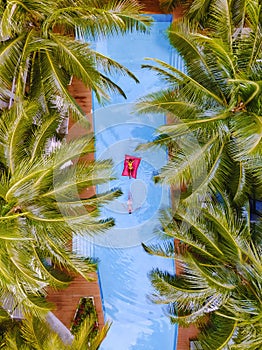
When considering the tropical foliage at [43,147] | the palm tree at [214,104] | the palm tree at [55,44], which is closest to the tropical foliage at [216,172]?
the palm tree at [214,104]

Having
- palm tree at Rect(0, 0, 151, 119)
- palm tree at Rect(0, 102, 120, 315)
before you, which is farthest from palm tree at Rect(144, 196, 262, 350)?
palm tree at Rect(0, 0, 151, 119)

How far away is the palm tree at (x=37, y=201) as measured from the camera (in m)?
5.39

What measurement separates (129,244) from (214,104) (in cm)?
341

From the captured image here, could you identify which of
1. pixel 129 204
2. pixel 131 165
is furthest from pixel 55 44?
pixel 129 204

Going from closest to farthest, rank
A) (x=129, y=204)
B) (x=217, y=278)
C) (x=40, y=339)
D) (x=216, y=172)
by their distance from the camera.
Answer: (x=217, y=278) → (x=216, y=172) → (x=40, y=339) → (x=129, y=204)

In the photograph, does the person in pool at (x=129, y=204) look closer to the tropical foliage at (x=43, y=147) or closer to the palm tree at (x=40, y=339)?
the tropical foliage at (x=43, y=147)

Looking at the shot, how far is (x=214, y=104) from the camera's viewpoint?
18.6 ft

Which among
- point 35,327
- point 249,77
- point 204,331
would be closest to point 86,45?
point 249,77

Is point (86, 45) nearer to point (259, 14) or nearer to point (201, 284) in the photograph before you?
point (259, 14)

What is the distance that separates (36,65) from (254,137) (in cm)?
355

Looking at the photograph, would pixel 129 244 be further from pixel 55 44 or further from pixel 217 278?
pixel 55 44

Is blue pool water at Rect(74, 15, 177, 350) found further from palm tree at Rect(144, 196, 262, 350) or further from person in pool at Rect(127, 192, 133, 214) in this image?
palm tree at Rect(144, 196, 262, 350)

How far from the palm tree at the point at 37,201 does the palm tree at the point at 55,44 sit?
440mm

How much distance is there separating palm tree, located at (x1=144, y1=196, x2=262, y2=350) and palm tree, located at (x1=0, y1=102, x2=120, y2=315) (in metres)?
1.37
